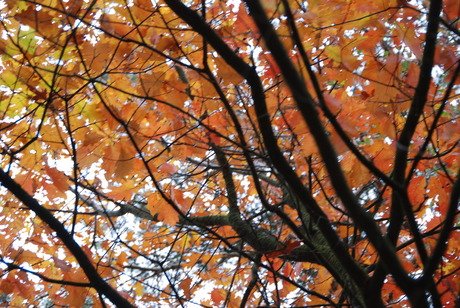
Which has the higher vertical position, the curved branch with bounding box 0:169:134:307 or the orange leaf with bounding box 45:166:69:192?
the orange leaf with bounding box 45:166:69:192

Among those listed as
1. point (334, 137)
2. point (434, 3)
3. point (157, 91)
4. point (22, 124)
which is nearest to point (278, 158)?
point (334, 137)

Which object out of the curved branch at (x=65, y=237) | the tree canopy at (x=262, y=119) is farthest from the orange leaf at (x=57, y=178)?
the curved branch at (x=65, y=237)

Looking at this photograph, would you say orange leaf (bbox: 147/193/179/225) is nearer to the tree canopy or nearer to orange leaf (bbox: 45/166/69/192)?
the tree canopy

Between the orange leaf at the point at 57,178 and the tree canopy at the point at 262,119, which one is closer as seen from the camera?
the tree canopy at the point at 262,119

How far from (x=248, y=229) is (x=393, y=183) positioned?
1.67 metres

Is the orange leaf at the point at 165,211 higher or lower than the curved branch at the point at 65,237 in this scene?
higher

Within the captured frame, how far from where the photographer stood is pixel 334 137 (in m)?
1.34

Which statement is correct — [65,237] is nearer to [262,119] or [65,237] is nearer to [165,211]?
[262,119]

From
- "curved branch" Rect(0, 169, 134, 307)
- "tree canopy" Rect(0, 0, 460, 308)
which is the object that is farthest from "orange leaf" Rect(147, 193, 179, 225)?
"curved branch" Rect(0, 169, 134, 307)

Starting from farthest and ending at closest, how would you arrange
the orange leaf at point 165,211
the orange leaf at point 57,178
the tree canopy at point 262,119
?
the orange leaf at point 165,211 < the orange leaf at point 57,178 < the tree canopy at point 262,119

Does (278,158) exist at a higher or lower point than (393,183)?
higher

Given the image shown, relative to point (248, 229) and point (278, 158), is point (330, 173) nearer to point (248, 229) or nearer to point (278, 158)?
point (278, 158)

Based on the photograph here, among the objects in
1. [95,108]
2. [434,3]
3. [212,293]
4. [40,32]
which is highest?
[95,108]

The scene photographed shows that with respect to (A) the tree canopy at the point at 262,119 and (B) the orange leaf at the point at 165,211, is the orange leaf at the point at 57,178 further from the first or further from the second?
(B) the orange leaf at the point at 165,211
